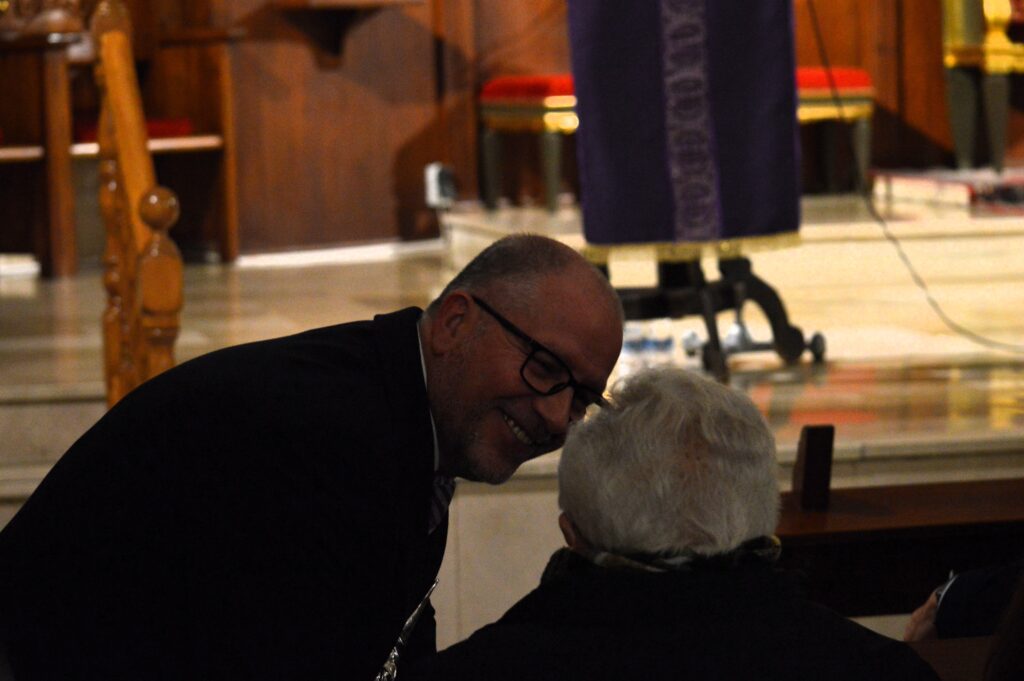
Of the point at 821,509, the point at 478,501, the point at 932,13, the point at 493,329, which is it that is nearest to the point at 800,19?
the point at 932,13

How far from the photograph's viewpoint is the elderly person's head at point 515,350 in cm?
177

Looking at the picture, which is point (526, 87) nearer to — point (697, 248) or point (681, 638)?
point (697, 248)

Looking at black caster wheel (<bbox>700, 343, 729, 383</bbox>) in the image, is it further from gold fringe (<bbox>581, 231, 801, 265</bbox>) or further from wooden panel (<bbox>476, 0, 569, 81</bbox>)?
wooden panel (<bbox>476, 0, 569, 81</bbox>)

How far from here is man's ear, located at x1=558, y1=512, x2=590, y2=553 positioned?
174 centimetres

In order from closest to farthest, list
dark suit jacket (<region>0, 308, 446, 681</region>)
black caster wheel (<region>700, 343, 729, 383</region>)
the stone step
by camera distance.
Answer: dark suit jacket (<region>0, 308, 446, 681</region>) < the stone step < black caster wheel (<region>700, 343, 729, 383</region>)

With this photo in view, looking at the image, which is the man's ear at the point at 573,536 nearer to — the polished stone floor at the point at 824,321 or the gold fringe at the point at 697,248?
the polished stone floor at the point at 824,321

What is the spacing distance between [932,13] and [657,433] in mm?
7292

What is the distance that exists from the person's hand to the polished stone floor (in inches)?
61.7

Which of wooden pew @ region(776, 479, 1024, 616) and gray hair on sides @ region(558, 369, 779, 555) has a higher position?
gray hair on sides @ region(558, 369, 779, 555)

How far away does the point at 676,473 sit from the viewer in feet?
5.47

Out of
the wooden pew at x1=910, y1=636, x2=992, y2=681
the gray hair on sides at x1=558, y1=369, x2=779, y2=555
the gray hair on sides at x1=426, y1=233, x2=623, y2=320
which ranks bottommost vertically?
the wooden pew at x1=910, y1=636, x2=992, y2=681

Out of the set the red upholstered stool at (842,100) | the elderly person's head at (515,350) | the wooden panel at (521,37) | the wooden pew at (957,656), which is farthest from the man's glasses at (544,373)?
the wooden panel at (521,37)

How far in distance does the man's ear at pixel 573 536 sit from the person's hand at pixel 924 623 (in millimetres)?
671

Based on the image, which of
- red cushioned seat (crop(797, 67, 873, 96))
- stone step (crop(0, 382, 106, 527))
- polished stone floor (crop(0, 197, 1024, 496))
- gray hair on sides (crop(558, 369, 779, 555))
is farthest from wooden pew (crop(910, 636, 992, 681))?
red cushioned seat (crop(797, 67, 873, 96))
